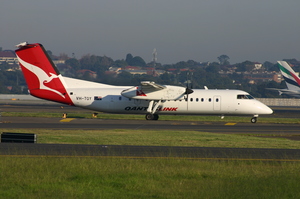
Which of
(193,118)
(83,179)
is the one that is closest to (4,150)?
(83,179)

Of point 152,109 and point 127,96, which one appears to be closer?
point 127,96

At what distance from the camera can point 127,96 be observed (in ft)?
140

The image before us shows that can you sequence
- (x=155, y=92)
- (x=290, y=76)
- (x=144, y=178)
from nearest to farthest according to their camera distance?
(x=144, y=178)
(x=155, y=92)
(x=290, y=76)

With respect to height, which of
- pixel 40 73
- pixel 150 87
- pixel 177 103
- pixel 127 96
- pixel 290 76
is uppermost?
pixel 290 76

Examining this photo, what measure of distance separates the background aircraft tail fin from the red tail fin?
1644 inches

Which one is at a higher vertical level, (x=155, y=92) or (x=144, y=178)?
(x=155, y=92)

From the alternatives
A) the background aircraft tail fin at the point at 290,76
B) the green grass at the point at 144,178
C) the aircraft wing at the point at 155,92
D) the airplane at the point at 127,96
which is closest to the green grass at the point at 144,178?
the green grass at the point at 144,178

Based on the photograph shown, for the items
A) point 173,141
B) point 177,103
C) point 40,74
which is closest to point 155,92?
point 177,103

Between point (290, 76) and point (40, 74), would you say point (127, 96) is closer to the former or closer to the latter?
point (40, 74)

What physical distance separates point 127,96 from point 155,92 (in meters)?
2.63

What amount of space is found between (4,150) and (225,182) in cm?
1017

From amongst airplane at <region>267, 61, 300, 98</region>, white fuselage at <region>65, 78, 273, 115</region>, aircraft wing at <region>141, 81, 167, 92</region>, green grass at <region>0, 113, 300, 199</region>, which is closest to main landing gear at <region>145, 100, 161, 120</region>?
white fuselage at <region>65, 78, 273, 115</region>

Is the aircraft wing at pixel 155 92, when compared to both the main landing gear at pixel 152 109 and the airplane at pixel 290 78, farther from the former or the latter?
the airplane at pixel 290 78

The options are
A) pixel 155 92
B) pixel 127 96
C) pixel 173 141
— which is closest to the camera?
pixel 173 141
